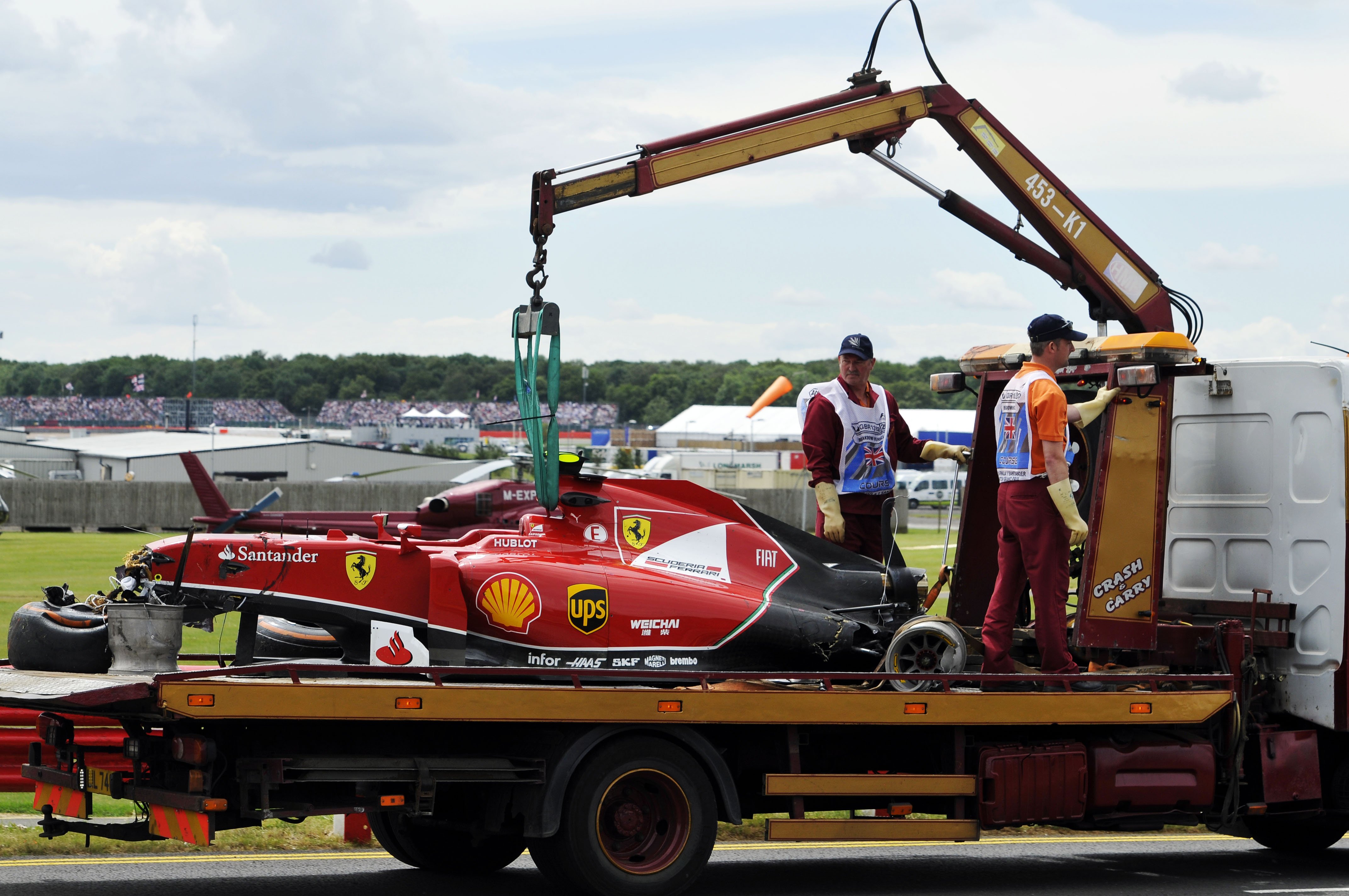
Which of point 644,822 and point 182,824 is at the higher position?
point 182,824

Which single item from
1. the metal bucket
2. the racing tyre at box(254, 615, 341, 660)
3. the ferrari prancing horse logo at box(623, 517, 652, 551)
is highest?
the ferrari prancing horse logo at box(623, 517, 652, 551)

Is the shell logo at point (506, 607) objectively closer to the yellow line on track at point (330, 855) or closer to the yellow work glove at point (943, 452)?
the yellow line on track at point (330, 855)

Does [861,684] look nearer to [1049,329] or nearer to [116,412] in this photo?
[1049,329]

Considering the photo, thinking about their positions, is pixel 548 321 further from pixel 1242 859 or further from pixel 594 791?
pixel 1242 859

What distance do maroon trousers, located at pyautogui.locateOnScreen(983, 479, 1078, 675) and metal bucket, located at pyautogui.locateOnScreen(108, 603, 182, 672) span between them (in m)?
4.32

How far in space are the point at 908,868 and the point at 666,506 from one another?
260 centimetres

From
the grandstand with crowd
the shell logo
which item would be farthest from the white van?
the shell logo

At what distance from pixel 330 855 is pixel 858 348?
438cm

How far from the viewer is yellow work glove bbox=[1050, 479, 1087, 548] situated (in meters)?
7.75

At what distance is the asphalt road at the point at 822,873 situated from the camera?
7.61 metres

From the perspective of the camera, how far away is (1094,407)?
8.20 m

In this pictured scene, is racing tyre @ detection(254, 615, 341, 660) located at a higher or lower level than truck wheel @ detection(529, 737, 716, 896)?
higher

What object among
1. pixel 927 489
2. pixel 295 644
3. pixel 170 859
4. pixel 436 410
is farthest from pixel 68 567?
pixel 436 410

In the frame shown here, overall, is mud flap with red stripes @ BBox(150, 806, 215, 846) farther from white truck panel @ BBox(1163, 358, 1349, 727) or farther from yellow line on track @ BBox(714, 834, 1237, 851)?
white truck panel @ BBox(1163, 358, 1349, 727)
